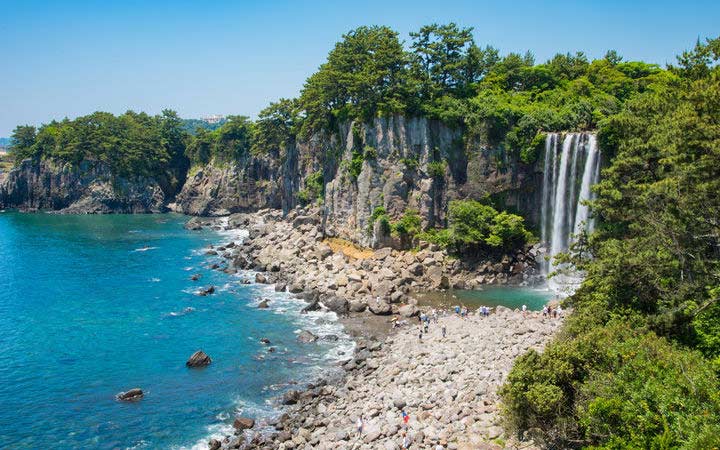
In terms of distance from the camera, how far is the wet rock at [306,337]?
4500 cm

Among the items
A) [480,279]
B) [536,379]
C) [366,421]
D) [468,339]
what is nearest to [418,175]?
[480,279]

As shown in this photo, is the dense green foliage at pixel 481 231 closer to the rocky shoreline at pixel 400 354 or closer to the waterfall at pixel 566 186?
the rocky shoreline at pixel 400 354

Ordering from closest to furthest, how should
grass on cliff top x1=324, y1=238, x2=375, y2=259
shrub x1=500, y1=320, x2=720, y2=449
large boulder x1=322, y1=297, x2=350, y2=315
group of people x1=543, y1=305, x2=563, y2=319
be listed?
shrub x1=500, y1=320, x2=720, y2=449 < group of people x1=543, y1=305, x2=563, y2=319 < large boulder x1=322, y1=297, x2=350, y2=315 < grass on cliff top x1=324, y1=238, x2=375, y2=259

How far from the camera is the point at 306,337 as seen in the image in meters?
45.3

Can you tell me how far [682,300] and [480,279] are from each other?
1320 inches

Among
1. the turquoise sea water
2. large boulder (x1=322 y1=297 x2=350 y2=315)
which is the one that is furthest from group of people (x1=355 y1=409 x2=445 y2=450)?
large boulder (x1=322 y1=297 x2=350 y2=315)

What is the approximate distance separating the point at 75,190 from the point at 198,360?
106907 millimetres

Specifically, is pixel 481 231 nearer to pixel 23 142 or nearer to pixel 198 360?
pixel 198 360

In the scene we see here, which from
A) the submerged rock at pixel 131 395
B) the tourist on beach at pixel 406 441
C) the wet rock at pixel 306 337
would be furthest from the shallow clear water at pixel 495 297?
the submerged rock at pixel 131 395

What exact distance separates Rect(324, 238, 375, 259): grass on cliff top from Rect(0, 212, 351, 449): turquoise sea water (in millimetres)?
13042

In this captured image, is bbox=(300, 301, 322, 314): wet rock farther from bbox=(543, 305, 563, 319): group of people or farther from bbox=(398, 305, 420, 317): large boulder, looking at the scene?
bbox=(543, 305, 563, 319): group of people

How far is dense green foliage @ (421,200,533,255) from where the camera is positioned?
196 ft

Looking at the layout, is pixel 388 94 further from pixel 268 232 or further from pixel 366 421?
pixel 366 421

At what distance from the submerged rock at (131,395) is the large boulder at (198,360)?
4950 millimetres
